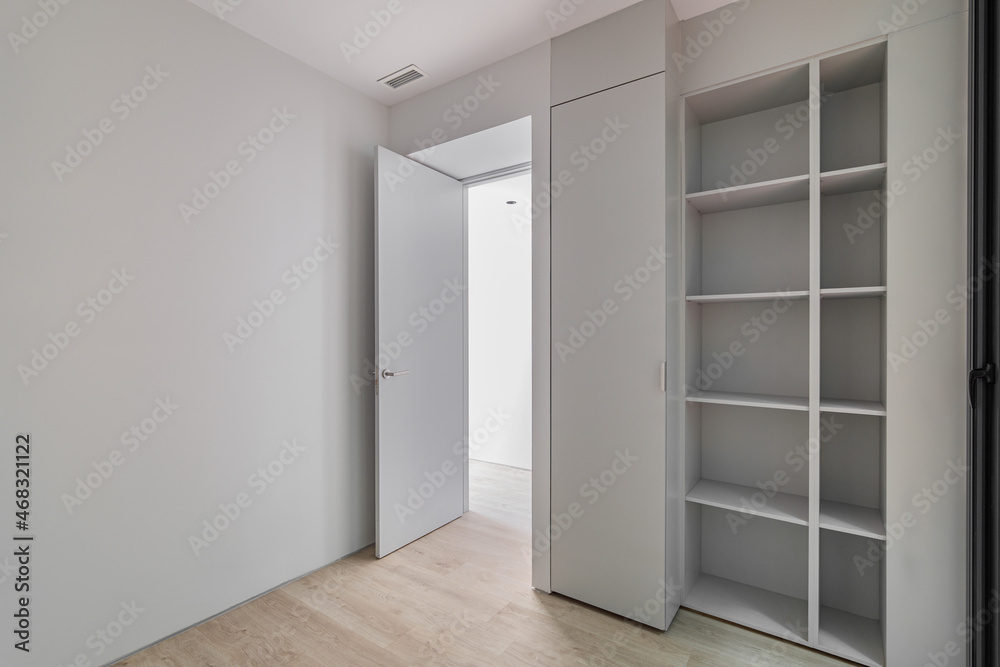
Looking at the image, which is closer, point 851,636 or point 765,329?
point 851,636

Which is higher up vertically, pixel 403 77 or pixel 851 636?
pixel 403 77

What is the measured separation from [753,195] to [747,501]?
1336 mm

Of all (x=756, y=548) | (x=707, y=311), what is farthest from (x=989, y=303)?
(x=756, y=548)

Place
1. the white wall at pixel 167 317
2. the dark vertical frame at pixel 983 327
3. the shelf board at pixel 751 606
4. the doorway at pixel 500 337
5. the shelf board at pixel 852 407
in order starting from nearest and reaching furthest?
the dark vertical frame at pixel 983 327 < the white wall at pixel 167 317 < the shelf board at pixel 852 407 < the shelf board at pixel 751 606 < the doorway at pixel 500 337

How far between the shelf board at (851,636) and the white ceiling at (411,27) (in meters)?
2.63

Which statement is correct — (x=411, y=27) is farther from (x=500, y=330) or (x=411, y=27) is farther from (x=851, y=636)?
(x=851, y=636)

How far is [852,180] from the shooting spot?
5.95 feet

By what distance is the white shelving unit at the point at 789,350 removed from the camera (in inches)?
72.0

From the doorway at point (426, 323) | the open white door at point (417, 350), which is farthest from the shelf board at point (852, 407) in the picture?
the open white door at point (417, 350)

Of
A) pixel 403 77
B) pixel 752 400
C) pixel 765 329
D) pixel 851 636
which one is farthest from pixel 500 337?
pixel 851 636

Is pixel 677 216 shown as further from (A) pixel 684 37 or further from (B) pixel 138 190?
(B) pixel 138 190

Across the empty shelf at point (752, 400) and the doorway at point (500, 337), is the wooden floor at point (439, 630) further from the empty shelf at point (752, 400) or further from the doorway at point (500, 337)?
the doorway at point (500, 337)

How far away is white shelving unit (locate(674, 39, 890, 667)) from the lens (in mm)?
1828

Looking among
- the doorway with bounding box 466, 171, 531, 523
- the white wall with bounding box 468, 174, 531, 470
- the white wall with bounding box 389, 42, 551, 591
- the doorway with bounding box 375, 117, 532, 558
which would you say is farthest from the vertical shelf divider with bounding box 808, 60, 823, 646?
the white wall with bounding box 468, 174, 531, 470
